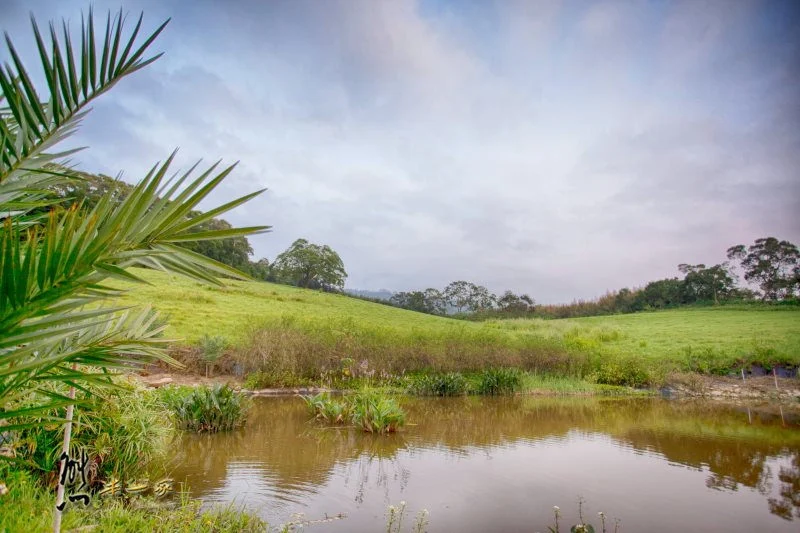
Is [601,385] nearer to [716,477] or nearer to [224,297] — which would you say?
[716,477]

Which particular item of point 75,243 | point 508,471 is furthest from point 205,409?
point 75,243

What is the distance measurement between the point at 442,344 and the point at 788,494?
13.4m

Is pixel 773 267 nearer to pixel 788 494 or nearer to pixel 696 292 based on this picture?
pixel 696 292

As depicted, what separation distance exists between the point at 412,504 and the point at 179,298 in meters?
23.8

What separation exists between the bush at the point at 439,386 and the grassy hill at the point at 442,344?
5.29ft

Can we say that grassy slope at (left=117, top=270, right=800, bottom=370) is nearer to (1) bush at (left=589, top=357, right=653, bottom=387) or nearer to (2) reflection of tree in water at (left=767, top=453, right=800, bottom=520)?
(1) bush at (left=589, top=357, right=653, bottom=387)

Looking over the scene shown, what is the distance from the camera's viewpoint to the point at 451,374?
17.3 m

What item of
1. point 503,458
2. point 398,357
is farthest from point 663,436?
point 398,357

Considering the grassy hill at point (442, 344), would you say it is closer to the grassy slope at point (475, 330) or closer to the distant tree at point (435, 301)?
the grassy slope at point (475, 330)

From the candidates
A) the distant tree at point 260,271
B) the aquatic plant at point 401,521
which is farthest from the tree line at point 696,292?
the aquatic plant at point 401,521

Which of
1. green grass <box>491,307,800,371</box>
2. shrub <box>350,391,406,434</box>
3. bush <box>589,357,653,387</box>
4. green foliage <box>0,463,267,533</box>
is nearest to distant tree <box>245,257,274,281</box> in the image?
green grass <box>491,307,800,371</box>

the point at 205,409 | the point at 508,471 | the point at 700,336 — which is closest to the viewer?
the point at 508,471

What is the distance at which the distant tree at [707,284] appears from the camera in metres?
47.0

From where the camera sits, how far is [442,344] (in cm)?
1981
